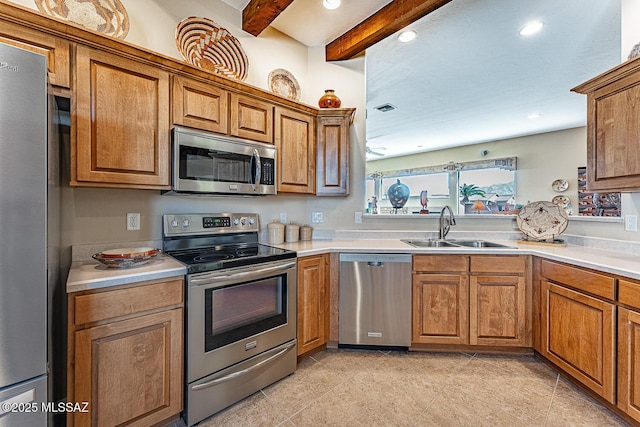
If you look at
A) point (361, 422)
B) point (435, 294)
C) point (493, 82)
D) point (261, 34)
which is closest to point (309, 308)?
point (361, 422)

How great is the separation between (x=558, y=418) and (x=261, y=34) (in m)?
3.67

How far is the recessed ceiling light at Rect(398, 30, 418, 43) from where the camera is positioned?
2562 mm

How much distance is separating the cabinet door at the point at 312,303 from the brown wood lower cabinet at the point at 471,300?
747 millimetres

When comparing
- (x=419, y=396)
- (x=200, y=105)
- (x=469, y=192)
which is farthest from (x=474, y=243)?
(x=469, y=192)

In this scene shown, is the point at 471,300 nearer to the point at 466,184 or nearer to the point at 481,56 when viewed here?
the point at 481,56

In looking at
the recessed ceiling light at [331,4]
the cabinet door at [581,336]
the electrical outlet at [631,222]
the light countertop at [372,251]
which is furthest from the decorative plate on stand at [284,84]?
the electrical outlet at [631,222]

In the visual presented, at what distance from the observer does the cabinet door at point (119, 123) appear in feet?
5.01

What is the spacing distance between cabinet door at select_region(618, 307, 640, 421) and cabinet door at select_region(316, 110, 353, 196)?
2.04 m

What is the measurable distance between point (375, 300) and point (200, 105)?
201cm

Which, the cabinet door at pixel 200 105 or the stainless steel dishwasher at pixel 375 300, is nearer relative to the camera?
the cabinet door at pixel 200 105

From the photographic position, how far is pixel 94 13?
172cm

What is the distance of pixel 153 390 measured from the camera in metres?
1.48

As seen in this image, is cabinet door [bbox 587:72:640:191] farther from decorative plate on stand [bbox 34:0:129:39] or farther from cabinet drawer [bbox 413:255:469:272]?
decorative plate on stand [bbox 34:0:129:39]

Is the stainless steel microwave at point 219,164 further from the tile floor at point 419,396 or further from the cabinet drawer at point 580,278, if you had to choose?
the cabinet drawer at point 580,278
